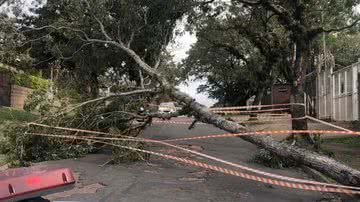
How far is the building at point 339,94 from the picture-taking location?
2255 centimetres

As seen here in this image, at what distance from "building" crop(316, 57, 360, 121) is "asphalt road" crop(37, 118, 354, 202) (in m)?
10.9

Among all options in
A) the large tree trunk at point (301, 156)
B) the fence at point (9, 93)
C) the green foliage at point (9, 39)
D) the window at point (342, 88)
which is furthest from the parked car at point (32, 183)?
the window at point (342, 88)

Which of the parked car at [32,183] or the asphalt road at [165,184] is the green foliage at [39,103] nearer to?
the asphalt road at [165,184]

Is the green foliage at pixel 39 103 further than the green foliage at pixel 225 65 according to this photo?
No

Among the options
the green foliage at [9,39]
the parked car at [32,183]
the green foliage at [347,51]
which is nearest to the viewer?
the parked car at [32,183]

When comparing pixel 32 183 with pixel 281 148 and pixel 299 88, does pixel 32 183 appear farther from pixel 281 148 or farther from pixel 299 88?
pixel 299 88

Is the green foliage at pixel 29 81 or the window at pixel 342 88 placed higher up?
the green foliage at pixel 29 81

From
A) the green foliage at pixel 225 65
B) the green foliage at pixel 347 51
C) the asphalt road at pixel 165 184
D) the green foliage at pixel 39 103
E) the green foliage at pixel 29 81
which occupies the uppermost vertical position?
the green foliage at pixel 347 51

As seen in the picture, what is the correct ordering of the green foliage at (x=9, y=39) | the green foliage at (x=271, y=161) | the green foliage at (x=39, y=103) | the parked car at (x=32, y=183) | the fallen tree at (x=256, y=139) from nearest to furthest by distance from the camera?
the parked car at (x=32, y=183)
the fallen tree at (x=256, y=139)
the green foliage at (x=271, y=161)
the green foliage at (x=39, y=103)
the green foliage at (x=9, y=39)

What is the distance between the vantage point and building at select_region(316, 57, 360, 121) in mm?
22547

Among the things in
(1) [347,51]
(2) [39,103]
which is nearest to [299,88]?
(2) [39,103]

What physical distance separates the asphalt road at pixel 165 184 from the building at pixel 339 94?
10865mm

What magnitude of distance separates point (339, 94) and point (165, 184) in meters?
18.3

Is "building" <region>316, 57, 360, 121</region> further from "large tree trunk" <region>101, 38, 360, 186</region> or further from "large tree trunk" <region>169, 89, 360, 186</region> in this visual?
"large tree trunk" <region>169, 89, 360, 186</region>
